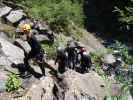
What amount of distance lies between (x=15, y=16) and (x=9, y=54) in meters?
5.46

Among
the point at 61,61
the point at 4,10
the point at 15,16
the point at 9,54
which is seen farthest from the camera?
the point at 4,10

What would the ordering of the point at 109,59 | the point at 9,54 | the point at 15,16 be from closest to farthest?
the point at 9,54 < the point at 15,16 < the point at 109,59

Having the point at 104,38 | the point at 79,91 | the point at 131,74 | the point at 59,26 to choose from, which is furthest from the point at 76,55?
the point at 104,38

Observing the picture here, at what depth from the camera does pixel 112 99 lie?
14.6 metres

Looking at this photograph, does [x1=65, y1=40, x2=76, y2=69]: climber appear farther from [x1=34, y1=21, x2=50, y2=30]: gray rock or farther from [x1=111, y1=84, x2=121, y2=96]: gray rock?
[x1=34, y1=21, x2=50, y2=30]: gray rock

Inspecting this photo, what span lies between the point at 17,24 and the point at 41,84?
8925 mm

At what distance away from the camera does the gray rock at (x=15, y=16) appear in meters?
25.3

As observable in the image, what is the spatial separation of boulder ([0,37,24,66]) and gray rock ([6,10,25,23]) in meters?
3.47

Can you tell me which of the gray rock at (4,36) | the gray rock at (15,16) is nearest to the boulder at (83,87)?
the gray rock at (4,36)

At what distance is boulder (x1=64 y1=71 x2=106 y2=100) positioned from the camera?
16.8 metres

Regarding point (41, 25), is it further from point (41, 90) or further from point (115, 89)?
point (41, 90)

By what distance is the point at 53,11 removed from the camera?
27.4 metres

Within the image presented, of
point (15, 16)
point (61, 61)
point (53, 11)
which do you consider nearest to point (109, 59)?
point (53, 11)

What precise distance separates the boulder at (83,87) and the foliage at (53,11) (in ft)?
27.6
